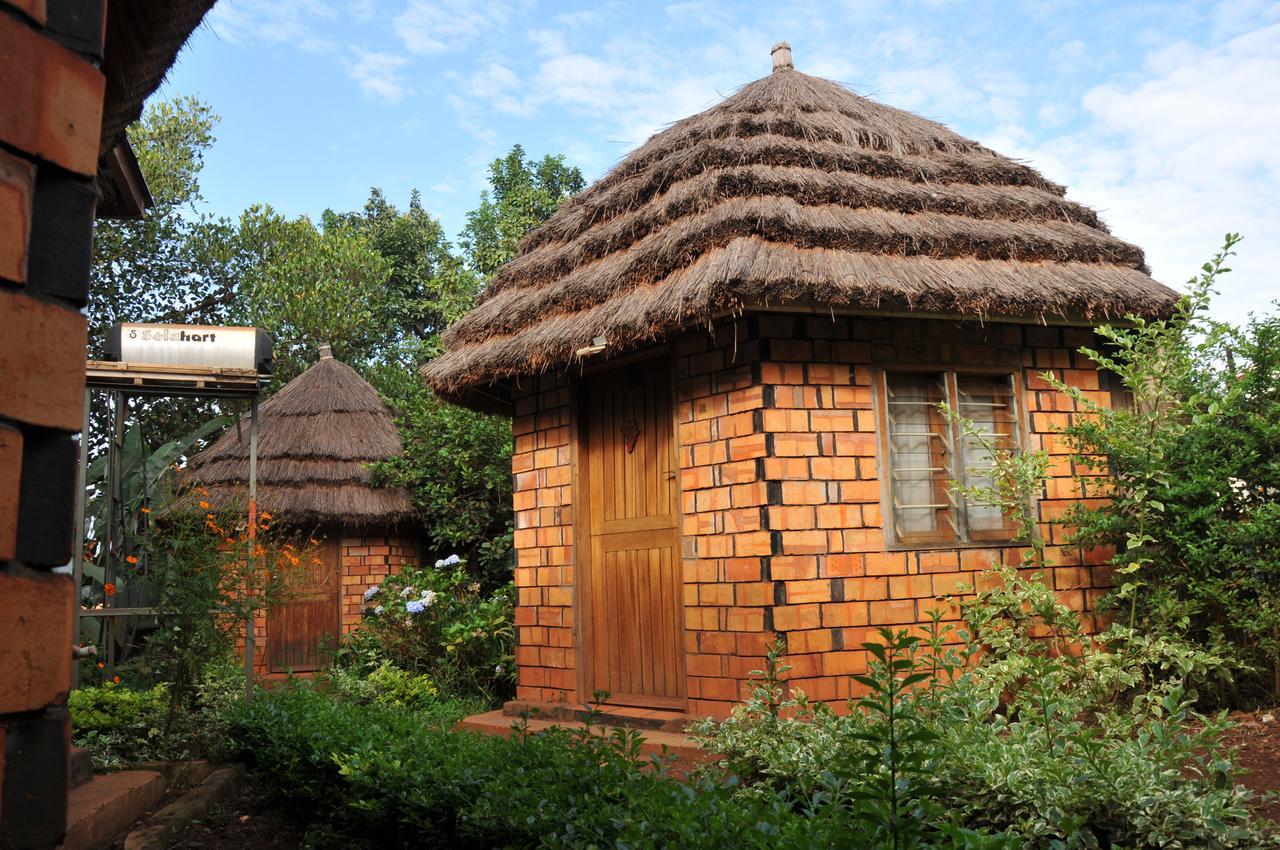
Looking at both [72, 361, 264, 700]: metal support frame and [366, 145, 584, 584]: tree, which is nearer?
[72, 361, 264, 700]: metal support frame

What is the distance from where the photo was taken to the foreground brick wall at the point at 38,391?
4.32 feet

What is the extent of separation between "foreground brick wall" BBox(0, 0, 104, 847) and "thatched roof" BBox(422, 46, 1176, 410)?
487 centimetres

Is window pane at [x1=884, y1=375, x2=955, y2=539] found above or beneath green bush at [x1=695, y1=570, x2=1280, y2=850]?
above

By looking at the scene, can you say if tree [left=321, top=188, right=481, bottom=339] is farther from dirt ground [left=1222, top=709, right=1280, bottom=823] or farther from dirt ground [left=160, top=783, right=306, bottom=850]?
dirt ground [left=1222, top=709, right=1280, bottom=823]

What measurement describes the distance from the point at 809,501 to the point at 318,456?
10325mm

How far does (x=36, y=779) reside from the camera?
135 cm

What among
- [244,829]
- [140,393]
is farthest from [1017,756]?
[140,393]

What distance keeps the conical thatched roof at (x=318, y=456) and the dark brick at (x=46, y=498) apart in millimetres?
12719

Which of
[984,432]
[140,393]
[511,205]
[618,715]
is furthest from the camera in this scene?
[511,205]

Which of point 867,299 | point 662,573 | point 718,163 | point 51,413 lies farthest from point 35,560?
point 718,163

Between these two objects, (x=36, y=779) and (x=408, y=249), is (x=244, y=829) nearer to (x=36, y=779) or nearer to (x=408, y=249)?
(x=36, y=779)

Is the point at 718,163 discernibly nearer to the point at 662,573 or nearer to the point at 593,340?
the point at 593,340

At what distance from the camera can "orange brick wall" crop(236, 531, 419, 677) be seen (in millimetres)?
14211

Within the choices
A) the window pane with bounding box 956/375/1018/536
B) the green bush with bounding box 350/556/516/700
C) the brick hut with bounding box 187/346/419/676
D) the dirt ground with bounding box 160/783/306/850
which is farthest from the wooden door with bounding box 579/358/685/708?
the brick hut with bounding box 187/346/419/676
